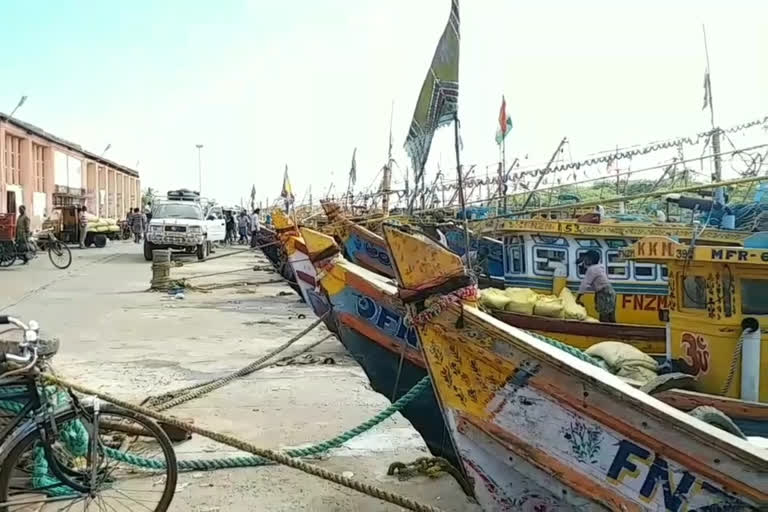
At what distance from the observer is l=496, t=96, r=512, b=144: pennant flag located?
18141 millimetres

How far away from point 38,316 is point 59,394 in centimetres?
893

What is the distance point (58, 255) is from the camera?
21781mm

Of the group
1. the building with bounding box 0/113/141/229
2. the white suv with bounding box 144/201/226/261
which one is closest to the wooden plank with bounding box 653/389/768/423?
the white suv with bounding box 144/201/226/261

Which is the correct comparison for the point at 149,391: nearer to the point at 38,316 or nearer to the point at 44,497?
the point at 44,497

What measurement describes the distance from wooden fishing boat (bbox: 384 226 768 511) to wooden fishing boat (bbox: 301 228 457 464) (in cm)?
150

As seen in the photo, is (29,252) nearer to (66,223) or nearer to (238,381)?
(66,223)

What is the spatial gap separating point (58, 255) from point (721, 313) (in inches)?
802

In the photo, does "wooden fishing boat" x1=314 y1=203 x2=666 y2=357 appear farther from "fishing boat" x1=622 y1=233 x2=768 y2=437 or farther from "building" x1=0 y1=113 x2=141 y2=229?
"building" x1=0 y1=113 x2=141 y2=229

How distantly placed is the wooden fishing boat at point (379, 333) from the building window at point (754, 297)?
2252mm

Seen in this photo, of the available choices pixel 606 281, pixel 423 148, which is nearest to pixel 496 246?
pixel 606 281

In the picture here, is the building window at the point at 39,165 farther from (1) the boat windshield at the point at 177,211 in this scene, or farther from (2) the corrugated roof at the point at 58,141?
(1) the boat windshield at the point at 177,211

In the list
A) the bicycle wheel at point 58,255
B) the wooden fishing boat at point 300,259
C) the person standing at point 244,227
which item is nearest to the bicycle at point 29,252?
the bicycle wheel at point 58,255

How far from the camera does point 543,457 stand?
10.8 ft

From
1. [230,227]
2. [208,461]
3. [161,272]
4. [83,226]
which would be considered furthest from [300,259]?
[230,227]
